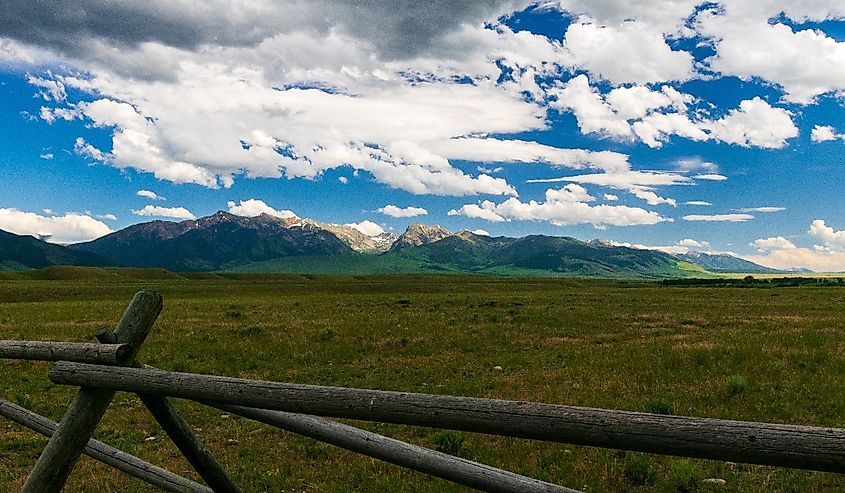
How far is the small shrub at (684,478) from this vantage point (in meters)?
8.22

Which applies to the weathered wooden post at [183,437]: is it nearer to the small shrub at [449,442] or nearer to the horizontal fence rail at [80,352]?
Result: the horizontal fence rail at [80,352]

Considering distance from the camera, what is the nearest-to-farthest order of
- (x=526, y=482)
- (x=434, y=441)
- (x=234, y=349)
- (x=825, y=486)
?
(x=526, y=482)
(x=825, y=486)
(x=434, y=441)
(x=234, y=349)

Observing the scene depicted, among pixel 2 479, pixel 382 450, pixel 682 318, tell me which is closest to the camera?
pixel 382 450

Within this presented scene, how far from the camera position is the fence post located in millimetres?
4754

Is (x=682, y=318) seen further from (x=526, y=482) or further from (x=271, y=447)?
(x=526, y=482)

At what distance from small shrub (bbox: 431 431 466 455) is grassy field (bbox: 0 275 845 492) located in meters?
0.02

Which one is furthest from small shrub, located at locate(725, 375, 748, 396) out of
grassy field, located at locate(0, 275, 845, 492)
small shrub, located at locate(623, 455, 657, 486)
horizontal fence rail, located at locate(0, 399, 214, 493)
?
horizontal fence rail, located at locate(0, 399, 214, 493)

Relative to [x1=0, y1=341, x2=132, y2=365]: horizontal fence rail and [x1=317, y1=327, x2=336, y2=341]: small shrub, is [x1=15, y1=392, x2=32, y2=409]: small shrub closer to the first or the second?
[x1=0, y1=341, x2=132, y2=365]: horizontal fence rail

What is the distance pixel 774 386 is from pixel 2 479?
1730cm

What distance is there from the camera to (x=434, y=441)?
10422mm

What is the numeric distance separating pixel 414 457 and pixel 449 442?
5.09 m

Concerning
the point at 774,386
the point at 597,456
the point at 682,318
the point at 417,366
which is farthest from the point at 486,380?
the point at 682,318

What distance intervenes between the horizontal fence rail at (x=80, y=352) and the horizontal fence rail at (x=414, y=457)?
101 cm

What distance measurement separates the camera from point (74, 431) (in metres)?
4.80
